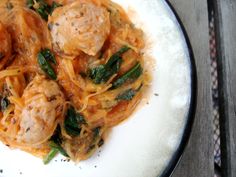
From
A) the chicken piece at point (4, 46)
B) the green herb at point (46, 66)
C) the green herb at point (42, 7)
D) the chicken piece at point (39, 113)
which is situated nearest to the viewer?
the chicken piece at point (39, 113)

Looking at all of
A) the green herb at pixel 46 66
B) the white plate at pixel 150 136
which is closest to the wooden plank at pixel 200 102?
the white plate at pixel 150 136

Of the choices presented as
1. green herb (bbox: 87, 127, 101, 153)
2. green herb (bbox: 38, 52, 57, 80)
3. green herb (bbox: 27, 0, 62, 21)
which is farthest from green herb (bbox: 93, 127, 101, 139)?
green herb (bbox: 27, 0, 62, 21)

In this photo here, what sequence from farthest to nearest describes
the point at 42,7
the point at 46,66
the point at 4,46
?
the point at 42,7 → the point at 46,66 → the point at 4,46

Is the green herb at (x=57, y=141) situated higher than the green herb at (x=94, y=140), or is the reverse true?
the green herb at (x=94, y=140)

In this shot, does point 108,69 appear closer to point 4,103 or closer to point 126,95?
point 126,95

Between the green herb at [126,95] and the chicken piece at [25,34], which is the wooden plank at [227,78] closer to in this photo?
the green herb at [126,95]

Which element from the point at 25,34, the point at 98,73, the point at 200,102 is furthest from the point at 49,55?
the point at 200,102

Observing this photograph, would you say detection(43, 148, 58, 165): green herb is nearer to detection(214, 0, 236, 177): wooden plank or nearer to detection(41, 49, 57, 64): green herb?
detection(41, 49, 57, 64): green herb
